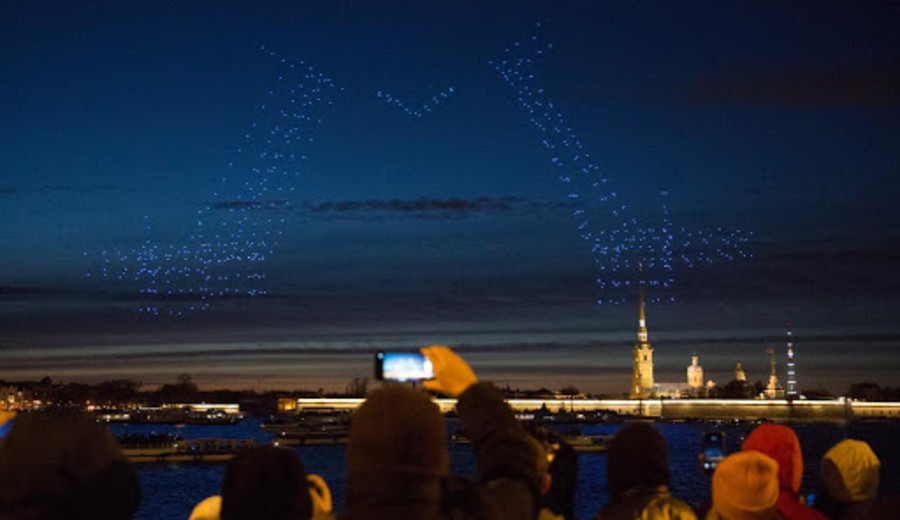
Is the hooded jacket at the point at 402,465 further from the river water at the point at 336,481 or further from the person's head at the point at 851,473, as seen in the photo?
the river water at the point at 336,481

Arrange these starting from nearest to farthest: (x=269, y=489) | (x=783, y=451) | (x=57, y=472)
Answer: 1. (x=57, y=472)
2. (x=269, y=489)
3. (x=783, y=451)

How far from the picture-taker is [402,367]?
15.3 ft

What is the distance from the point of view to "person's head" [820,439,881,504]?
5.92 metres

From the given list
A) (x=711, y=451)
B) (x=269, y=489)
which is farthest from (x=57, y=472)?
(x=711, y=451)

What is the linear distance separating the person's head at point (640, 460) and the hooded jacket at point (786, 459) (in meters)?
1.04

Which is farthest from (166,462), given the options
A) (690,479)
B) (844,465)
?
(844,465)

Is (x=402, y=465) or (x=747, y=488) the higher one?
(x=402, y=465)

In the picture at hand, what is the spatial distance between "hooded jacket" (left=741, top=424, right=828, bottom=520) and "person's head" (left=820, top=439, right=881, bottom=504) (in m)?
0.31

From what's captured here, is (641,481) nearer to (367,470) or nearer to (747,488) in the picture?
(747,488)

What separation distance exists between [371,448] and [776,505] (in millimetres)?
2956

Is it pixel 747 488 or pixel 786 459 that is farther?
pixel 786 459

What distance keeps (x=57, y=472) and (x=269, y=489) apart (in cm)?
52

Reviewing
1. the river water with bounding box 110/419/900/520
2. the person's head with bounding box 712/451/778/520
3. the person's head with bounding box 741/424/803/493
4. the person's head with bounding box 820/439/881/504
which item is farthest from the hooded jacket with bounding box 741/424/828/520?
the river water with bounding box 110/419/900/520

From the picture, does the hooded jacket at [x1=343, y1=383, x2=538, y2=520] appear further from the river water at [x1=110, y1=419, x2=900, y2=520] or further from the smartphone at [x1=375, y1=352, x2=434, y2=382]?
the river water at [x1=110, y1=419, x2=900, y2=520]
